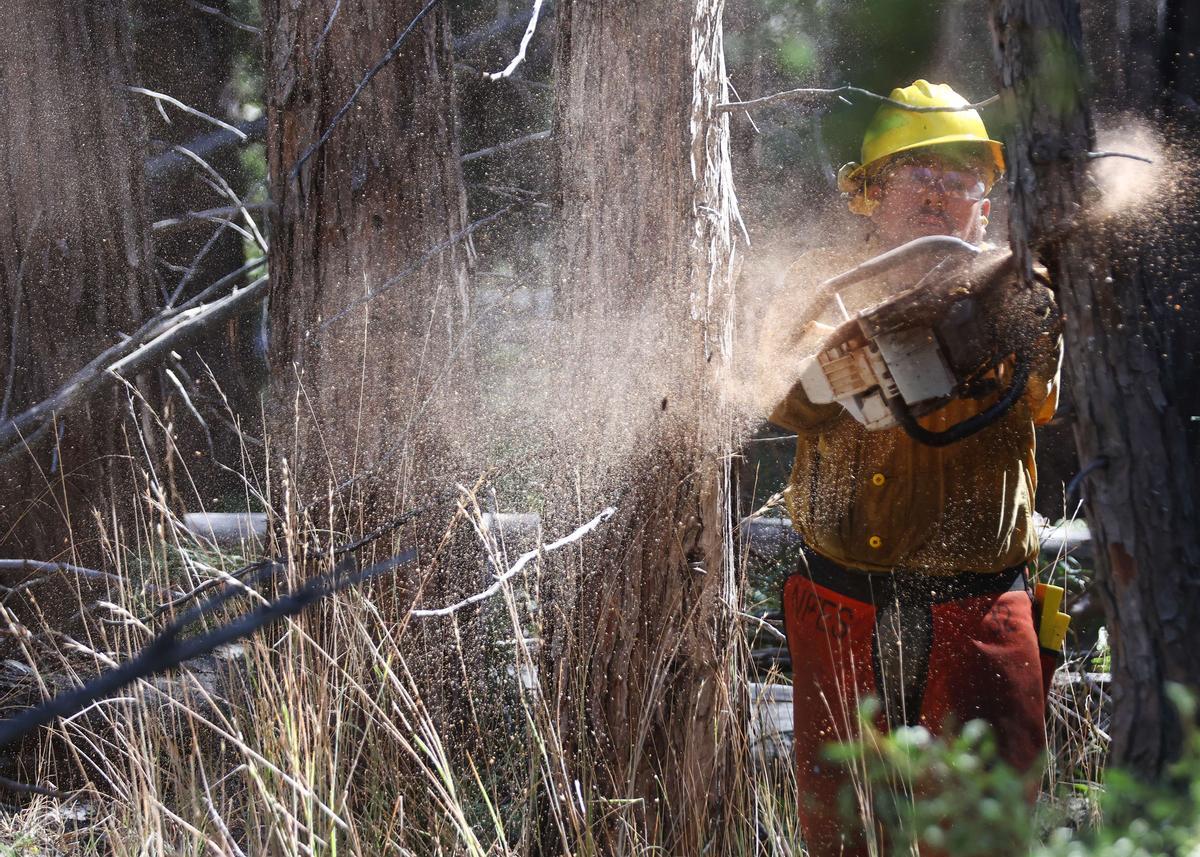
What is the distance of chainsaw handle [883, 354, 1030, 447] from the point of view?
6.55ft

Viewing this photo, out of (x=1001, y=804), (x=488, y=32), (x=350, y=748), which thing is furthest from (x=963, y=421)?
(x=488, y=32)

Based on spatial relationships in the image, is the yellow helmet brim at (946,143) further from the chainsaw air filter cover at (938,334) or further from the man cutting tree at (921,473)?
the chainsaw air filter cover at (938,334)

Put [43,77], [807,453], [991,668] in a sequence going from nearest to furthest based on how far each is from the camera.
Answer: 1. [991,668]
2. [807,453]
3. [43,77]

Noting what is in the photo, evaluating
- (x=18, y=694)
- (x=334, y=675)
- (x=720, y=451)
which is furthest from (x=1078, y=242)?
(x=18, y=694)

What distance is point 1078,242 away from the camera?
172cm

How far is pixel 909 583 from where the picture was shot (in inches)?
87.1

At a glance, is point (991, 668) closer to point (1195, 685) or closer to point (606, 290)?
point (1195, 685)

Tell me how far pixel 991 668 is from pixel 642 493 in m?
0.97

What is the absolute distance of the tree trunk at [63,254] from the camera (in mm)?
4398

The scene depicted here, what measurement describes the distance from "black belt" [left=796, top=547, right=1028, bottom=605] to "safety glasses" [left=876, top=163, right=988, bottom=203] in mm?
827

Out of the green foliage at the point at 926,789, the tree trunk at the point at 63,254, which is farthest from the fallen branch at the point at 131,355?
the green foliage at the point at 926,789

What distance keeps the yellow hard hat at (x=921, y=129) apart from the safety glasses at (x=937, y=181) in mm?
50

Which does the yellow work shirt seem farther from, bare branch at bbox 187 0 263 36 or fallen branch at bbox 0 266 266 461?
bare branch at bbox 187 0 263 36

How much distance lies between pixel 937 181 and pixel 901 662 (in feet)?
3.46
